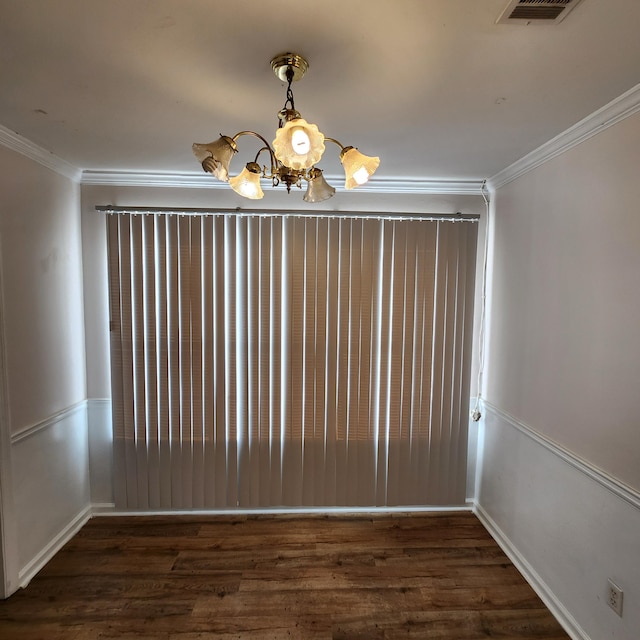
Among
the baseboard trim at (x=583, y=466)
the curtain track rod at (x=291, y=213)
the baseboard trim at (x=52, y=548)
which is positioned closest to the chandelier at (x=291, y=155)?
the curtain track rod at (x=291, y=213)

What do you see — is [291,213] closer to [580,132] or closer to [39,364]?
[580,132]

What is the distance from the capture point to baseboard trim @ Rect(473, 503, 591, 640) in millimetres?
1788

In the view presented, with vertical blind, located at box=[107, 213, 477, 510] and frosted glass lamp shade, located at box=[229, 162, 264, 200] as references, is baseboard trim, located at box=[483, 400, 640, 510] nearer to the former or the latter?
vertical blind, located at box=[107, 213, 477, 510]

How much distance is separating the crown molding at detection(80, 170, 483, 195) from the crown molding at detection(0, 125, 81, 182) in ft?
0.34

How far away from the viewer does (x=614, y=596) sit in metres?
1.55

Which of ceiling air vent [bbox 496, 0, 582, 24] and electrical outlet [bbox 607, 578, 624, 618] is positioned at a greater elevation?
ceiling air vent [bbox 496, 0, 582, 24]

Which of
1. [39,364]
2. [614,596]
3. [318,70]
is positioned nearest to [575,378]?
[614,596]

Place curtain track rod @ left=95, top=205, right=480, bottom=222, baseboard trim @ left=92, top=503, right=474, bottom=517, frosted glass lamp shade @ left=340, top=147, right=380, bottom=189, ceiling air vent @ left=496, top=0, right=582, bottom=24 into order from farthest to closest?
baseboard trim @ left=92, top=503, right=474, bottom=517 < curtain track rod @ left=95, top=205, right=480, bottom=222 < frosted glass lamp shade @ left=340, top=147, right=380, bottom=189 < ceiling air vent @ left=496, top=0, right=582, bottom=24

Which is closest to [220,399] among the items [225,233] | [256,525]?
[256,525]

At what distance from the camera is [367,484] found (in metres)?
2.72

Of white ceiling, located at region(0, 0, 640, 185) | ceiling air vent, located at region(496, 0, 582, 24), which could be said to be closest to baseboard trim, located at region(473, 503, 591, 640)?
white ceiling, located at region(0, 0, 640, 185)

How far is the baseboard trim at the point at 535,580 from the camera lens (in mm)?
1788

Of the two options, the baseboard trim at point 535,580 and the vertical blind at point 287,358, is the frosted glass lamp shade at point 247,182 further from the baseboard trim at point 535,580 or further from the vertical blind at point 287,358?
the baseboard trim at point 535,580

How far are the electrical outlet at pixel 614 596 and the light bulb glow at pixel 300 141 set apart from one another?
2147mm
